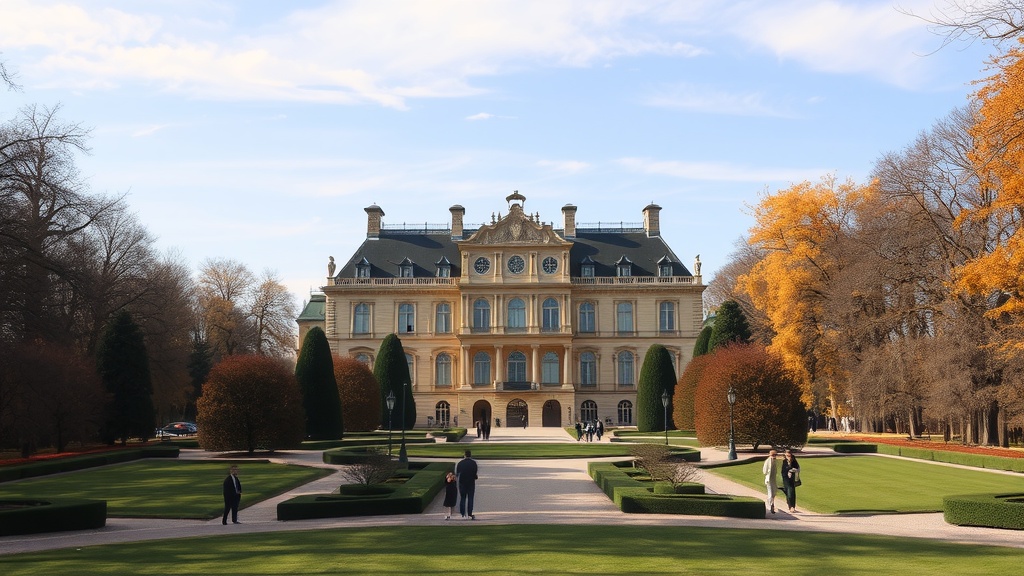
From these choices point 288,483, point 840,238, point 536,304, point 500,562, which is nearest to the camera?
point 500,562

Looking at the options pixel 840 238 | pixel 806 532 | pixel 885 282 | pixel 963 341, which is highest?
pixel 840 238

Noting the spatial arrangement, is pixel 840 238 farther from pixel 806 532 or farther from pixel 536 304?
pixel 806 532

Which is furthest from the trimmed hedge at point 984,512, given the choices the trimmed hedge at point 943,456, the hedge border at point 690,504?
the trimmed hedge at point 943,456

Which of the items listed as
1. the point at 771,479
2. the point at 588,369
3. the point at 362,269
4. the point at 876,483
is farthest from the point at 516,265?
the point at 771,479

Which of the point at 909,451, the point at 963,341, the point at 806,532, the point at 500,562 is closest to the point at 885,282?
the point at 963,341

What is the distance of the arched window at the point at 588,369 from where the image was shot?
65625 millimetres

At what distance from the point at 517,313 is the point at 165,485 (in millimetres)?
41963

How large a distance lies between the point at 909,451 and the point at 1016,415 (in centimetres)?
406

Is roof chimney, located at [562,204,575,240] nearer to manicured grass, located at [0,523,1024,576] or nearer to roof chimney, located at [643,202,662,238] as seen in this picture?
roof chimney, located at [643,202,662,238]

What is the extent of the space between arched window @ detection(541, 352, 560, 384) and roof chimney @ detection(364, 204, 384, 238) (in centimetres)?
1596

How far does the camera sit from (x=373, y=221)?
226 ft

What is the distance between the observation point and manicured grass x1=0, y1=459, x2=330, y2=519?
1934 centimetres

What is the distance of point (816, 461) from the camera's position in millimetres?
30734

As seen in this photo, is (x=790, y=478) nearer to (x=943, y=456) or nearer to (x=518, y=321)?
(x=943, y=456)
